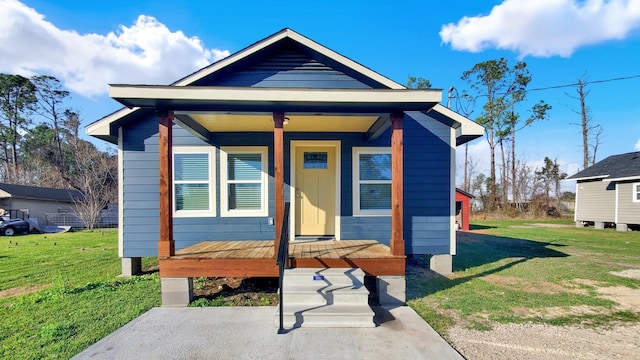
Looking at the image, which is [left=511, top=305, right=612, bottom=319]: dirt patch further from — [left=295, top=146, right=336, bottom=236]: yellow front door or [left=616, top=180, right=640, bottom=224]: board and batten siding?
[left=616, top=180, right=640, bottom=224]: board and batten siding

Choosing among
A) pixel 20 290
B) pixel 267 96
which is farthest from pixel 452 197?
pixel 20 290

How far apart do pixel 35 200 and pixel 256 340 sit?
23227 millimetres

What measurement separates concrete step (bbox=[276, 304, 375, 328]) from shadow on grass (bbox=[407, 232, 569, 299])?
141 cm

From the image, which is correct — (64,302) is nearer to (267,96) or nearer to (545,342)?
(267,96)

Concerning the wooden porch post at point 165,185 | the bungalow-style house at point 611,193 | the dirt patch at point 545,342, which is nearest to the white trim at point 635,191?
the bungalow-style house at point 611,193

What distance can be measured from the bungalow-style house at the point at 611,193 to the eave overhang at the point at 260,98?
16.4 metres

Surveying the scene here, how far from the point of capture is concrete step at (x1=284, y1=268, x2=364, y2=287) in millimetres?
3738

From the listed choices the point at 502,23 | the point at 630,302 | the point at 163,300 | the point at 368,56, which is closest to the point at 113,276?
the point at 163,300

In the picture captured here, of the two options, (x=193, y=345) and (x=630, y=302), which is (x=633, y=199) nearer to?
(x=630, y=302)

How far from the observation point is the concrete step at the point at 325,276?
3738 mm

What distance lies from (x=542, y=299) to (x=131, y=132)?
25.5 ft

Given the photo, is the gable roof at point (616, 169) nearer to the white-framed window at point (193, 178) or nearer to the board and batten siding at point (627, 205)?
the board and batten siding at point (627, 205)

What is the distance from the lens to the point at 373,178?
5949 millimetres

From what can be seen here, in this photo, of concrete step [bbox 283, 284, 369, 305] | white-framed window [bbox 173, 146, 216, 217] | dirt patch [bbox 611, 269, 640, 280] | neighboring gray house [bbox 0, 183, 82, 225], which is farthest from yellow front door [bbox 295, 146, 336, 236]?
neighboring gray house [bbox 0, 183, 82, 225]
